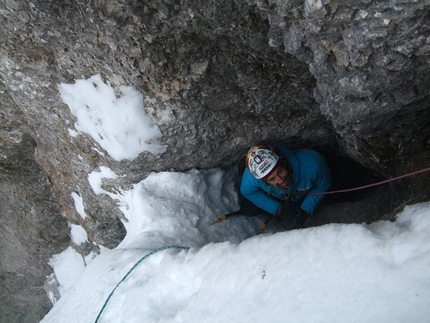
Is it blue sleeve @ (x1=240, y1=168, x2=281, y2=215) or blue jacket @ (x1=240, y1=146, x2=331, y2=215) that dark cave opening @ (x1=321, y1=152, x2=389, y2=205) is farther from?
blue sleeve @ (x1=240, y1=168, x2=281, y2=215)

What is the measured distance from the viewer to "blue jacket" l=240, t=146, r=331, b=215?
3955 mm

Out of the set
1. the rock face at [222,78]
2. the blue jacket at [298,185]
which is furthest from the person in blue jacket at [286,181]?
the rock face at [222,78]

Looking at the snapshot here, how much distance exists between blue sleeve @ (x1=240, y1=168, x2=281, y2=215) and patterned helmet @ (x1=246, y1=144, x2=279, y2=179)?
1.76ft

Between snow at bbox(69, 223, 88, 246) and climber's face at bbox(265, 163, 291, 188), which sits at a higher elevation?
snow at bbox(69, 223, 88, 246)

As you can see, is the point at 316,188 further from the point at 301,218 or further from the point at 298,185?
the point at 301,218

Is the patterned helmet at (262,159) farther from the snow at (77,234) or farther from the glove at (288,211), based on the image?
the snow at (77,234)

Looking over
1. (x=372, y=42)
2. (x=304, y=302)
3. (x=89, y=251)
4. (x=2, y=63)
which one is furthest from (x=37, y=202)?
(x=372, y=42)

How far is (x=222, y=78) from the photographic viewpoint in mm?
2809

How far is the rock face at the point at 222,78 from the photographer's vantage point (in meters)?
2.01

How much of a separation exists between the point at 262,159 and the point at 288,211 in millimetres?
1112

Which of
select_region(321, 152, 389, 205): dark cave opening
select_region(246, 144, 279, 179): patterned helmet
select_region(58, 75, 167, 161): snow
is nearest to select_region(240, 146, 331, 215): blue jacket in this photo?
select_region(246, 144, 279, 179): patterned helmet

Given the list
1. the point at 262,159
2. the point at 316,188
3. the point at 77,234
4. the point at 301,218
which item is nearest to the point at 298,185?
the point at 316,188

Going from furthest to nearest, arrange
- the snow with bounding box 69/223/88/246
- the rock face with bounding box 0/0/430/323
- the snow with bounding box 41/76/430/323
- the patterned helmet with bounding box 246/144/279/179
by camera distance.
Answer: the snow with bounding box 69/223/88/246 → the patterned helmet with bounding box 246/144/279/179 → the rock face with bounding box 0/0/430/323 → the snow with bounding box 41/76/430/323

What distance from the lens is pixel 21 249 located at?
19.6 ft
